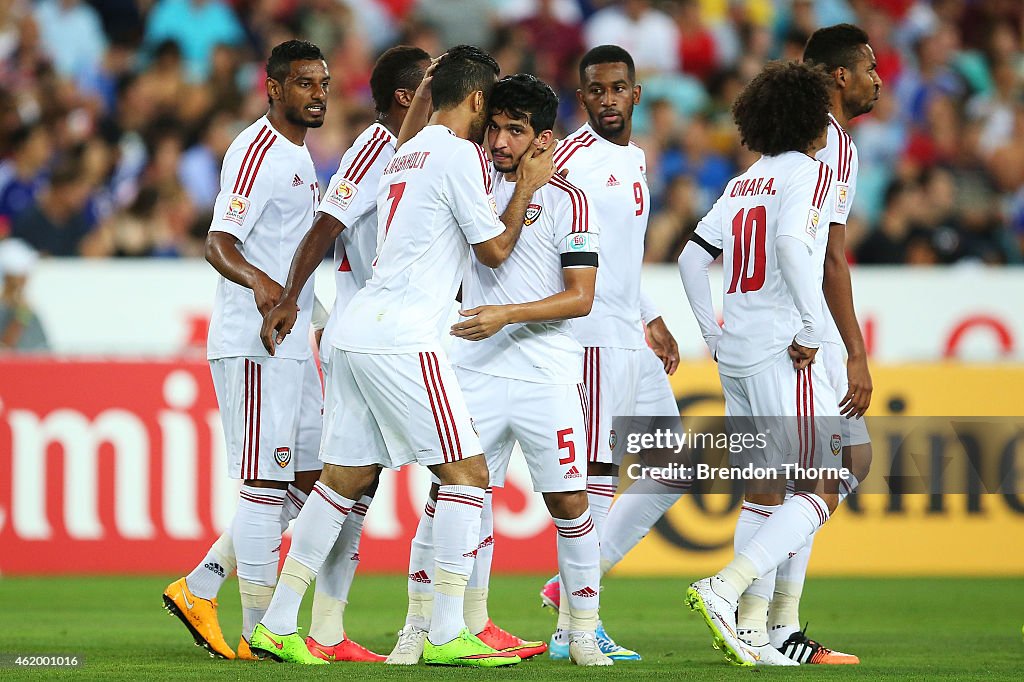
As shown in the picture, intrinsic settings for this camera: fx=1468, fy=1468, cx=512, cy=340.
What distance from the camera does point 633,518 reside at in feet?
24.6

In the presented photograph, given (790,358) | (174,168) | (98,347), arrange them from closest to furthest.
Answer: (790,358) → (98,347) → (174,168)

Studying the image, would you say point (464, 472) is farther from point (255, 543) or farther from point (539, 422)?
point (255, 543)

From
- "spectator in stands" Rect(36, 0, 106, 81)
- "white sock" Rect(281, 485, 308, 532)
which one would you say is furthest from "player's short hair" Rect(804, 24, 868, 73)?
"spectator in stands" Rect(36, 0, 106, 81)

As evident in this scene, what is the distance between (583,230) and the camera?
20.5 feet

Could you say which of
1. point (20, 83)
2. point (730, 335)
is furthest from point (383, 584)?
point (20, 83)

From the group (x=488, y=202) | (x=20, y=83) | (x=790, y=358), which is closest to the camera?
(x=488, y=202)

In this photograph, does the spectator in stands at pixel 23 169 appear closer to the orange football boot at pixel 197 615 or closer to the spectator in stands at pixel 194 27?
the spectator in stands at pixel 194 27

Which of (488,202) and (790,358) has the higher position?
(488,202)

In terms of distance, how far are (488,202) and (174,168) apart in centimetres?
796

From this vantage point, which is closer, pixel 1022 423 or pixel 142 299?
pixel 1022 423

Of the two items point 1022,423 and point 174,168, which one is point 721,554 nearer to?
point 1022,423

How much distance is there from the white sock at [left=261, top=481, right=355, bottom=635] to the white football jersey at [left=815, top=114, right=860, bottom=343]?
2.32 m

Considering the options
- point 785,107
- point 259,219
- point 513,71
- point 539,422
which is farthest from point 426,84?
point 513,71

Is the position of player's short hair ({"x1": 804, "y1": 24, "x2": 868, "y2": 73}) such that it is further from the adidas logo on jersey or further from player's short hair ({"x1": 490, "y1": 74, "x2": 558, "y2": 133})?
the adidas logo on jersey
